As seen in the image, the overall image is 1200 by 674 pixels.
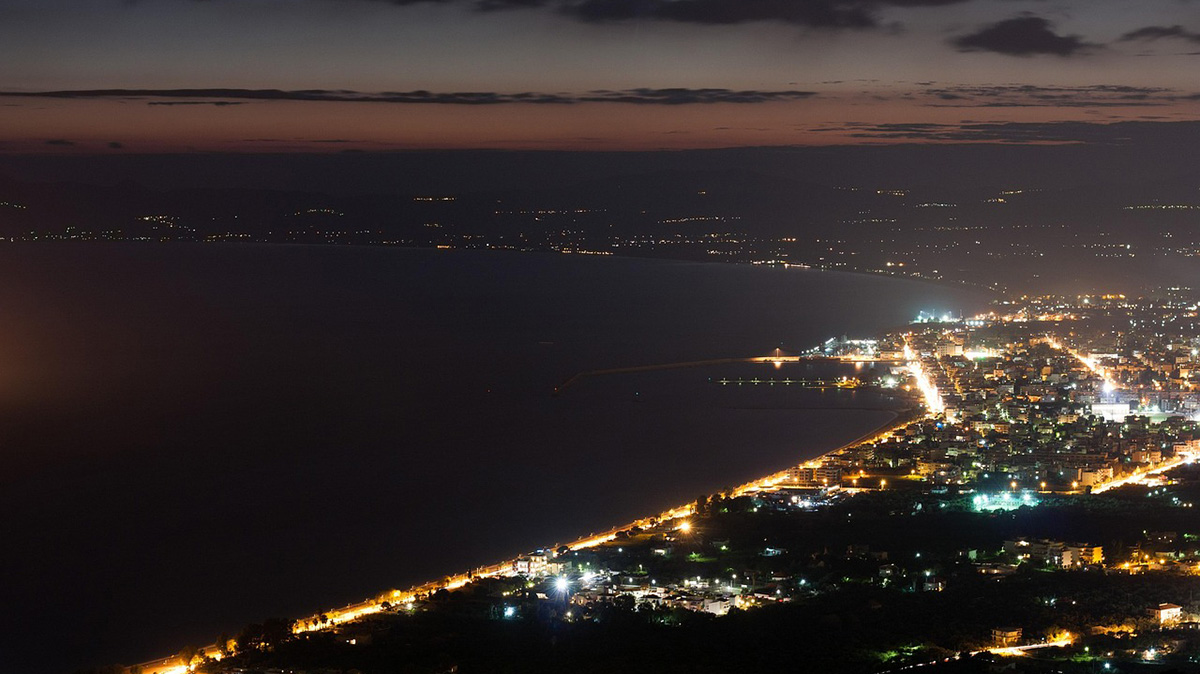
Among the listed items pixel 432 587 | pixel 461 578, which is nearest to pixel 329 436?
pixel 461 578

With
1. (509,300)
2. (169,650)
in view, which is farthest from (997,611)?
(509,300)

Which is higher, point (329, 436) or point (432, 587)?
point (432, 587)

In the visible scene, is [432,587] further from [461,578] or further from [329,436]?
[329,436]

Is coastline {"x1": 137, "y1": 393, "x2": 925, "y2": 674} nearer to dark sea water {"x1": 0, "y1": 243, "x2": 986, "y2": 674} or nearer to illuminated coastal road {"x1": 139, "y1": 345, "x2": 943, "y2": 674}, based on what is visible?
illuminated coastal road {"x1": 139, "y1": 345, "x2": 943, "y2": 674}

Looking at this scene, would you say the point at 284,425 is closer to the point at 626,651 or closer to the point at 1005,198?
the point at 626,651

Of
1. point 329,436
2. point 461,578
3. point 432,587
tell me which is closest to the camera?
point 432,587

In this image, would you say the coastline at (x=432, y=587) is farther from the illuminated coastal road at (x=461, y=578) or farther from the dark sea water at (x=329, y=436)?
the dark sea water at (x=329, y=436)

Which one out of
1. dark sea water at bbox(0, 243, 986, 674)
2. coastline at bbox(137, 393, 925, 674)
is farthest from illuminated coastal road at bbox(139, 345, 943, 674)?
dark sea water at bbox(0, 243, 986, 674)

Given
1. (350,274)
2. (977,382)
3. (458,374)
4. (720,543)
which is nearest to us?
(720,543)
